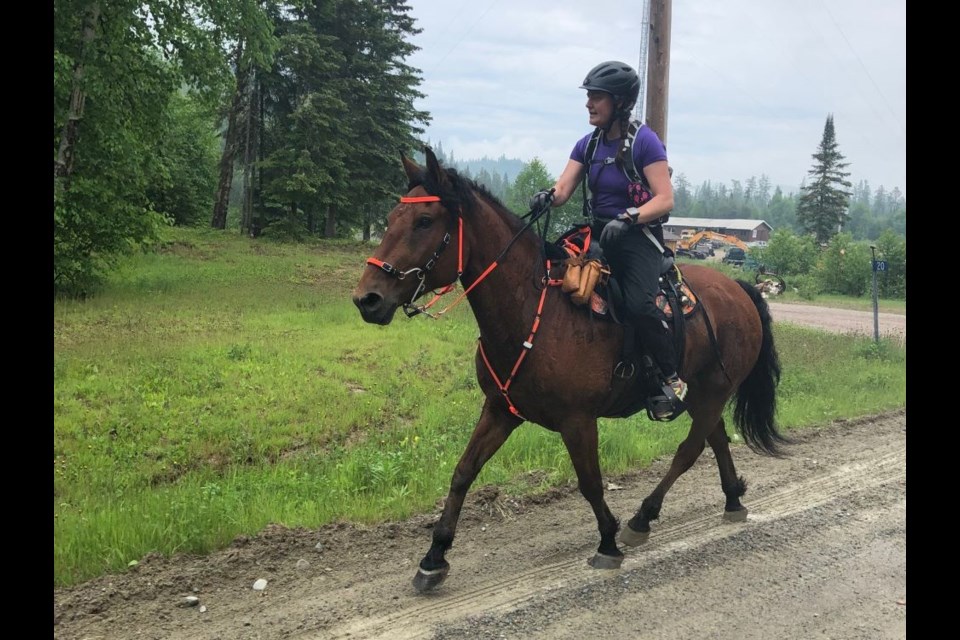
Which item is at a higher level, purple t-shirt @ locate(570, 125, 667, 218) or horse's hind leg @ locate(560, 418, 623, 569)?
purple t-shirt @ locate(570, 125, 667, 218)

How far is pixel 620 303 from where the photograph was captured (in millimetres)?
4617

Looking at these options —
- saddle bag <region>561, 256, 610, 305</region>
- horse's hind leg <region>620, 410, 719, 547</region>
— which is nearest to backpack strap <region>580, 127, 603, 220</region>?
saddle bag <region>561, 256, 610, 305</region>

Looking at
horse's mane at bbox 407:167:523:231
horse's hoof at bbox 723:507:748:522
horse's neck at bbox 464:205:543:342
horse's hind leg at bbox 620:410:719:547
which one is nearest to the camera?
horse's mane at bbox 407:167:523:231

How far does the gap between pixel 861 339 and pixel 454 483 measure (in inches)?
594

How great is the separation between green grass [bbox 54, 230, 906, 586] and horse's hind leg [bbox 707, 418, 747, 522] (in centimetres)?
127

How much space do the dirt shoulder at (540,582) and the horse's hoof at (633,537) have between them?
0.06 m

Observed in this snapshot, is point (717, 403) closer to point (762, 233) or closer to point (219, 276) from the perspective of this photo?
point (219, 276)

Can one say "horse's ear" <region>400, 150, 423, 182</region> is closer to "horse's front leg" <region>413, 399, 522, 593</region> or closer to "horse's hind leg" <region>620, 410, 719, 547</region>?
"horse's front leg" <region>413, 399, 522, 593</region>

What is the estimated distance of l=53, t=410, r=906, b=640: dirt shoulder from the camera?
3744 mm

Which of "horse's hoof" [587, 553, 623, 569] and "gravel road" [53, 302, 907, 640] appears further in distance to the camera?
"horse's hoof" [587, 553, 623, 569]

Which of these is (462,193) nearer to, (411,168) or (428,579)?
(411,168)

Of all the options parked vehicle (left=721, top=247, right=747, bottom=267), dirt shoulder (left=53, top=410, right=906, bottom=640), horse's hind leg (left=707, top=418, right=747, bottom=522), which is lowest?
dirt shoulder (left=53, top=410, right=906, bottom=640)

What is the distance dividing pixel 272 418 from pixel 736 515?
221 inches

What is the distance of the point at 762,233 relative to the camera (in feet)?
341
